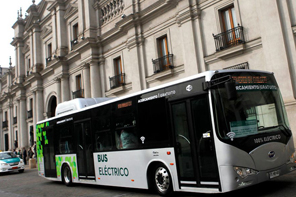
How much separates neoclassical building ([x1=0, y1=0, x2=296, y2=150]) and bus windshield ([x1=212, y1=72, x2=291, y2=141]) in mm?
5478

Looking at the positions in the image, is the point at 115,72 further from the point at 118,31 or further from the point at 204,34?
the point at 204,34

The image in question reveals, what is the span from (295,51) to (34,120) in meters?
28.9

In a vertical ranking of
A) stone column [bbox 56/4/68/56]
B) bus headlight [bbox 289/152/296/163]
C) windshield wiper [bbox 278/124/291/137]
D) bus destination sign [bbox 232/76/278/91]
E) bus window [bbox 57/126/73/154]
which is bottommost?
bus headlight [bbox 289/152/296/163]

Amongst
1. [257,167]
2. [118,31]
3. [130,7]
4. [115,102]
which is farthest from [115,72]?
[257,167]

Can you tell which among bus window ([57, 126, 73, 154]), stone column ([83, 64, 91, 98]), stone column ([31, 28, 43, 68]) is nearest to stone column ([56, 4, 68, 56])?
stone column ([83, 64, 91, 98])

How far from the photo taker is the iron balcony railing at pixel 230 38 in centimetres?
1409

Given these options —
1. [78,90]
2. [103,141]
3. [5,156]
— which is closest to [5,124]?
[5,156]

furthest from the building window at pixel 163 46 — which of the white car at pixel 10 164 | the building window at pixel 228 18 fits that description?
the white car at pixel 10 164

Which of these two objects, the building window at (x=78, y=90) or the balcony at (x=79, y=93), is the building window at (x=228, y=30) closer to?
the balcony at (x=79, y=93)

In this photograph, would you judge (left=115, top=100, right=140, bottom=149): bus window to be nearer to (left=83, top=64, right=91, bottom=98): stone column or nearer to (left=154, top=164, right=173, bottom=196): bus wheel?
(left=154, top=164, right=173, bottom=196): bus wheel

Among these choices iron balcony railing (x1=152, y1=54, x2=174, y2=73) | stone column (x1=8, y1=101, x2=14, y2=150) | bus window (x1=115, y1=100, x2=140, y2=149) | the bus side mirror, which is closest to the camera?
the bus side mirror

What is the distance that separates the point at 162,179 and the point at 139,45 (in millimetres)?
13421

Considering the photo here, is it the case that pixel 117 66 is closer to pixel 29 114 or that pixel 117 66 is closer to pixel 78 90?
pixel 78 90

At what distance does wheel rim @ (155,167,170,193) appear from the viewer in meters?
7.78
